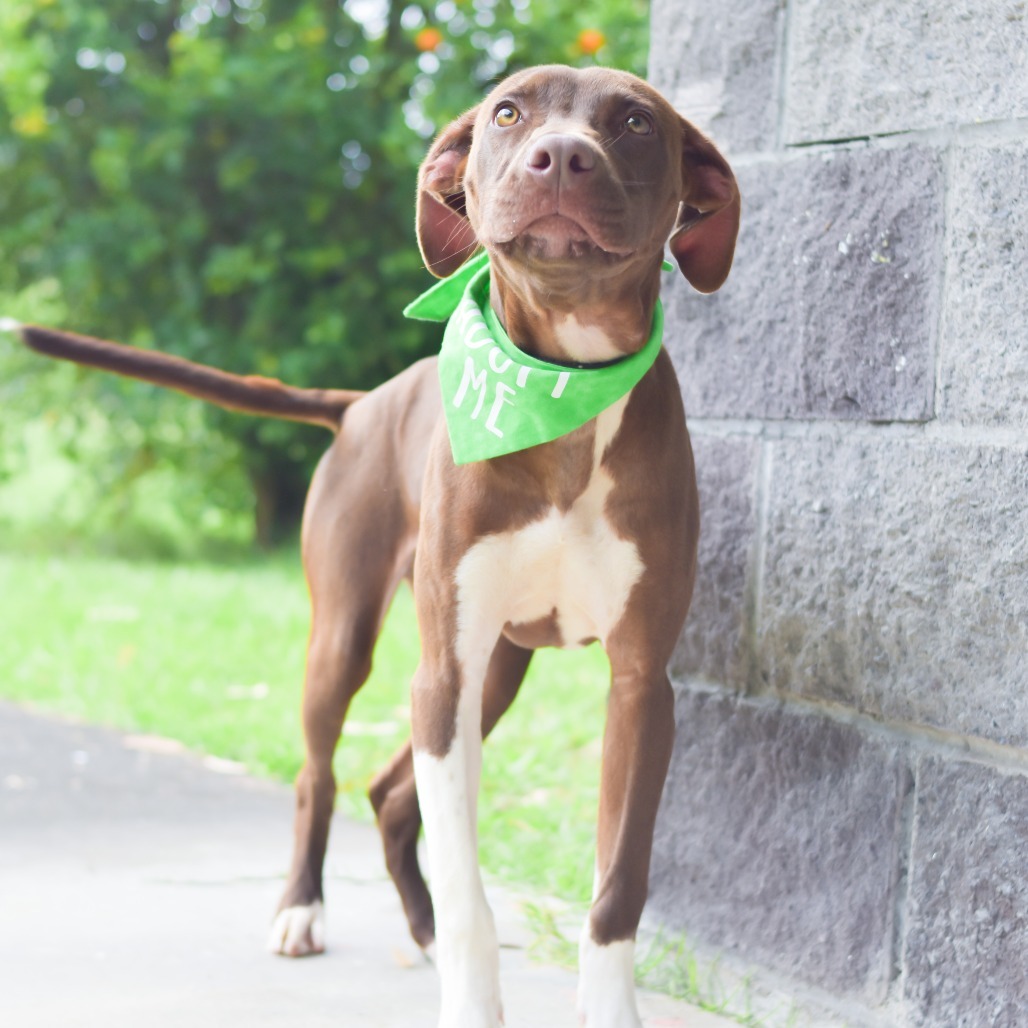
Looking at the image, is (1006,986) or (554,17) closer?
(1006,986)

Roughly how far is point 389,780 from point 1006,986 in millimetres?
1413

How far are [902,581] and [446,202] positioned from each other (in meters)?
1.06

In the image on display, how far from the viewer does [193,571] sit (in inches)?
330

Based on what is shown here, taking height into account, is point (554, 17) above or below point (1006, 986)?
above

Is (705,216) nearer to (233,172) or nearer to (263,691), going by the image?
(263,691)

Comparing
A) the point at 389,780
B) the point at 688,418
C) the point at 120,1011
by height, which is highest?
the point at 688,418

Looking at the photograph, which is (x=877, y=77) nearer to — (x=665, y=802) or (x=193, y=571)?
(x=665, y=802)

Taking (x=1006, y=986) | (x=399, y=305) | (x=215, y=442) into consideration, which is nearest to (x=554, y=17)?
(x=399, y=305)

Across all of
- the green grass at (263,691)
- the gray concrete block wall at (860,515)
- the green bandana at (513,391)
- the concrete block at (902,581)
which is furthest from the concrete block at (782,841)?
the green bandana at (513,391)

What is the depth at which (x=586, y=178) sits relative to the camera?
191 cm

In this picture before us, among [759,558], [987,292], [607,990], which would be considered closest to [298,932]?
[607,990]

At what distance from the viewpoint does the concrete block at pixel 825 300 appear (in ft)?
7.63

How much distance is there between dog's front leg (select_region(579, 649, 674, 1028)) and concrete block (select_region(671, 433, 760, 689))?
42cm

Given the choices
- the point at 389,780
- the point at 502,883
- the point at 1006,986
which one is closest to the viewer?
the point at 1006,986
